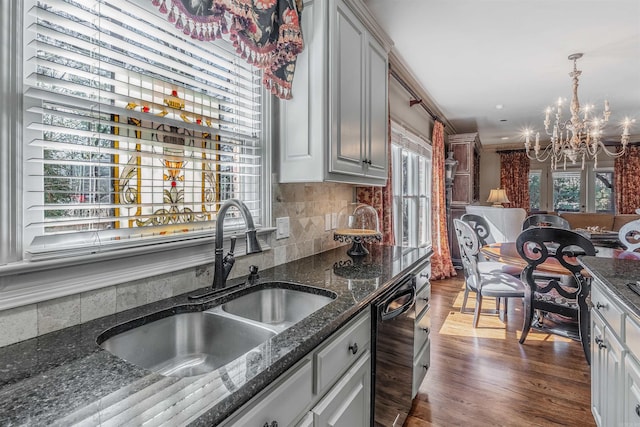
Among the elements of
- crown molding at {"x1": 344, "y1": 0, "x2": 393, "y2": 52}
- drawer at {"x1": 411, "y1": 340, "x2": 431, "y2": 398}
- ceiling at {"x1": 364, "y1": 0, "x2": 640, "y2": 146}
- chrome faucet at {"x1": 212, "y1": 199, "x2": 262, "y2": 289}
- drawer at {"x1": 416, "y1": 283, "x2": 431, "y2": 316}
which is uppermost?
ceiling at {"x1": 364, "y1": 0, "x2": 640, "y2": 146}

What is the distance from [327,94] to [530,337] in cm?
286

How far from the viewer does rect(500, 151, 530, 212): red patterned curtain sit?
8.15m

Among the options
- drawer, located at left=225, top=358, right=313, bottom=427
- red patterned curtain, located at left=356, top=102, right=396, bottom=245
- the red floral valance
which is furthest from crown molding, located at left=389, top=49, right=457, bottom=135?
drawer, located at left=225, top=358, right=313, bottom=427

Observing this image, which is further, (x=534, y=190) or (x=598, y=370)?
(x=534, y=190)

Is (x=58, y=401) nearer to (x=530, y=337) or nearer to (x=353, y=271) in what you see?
(x=353, y=271)

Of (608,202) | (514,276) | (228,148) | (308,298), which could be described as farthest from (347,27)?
(608,202)

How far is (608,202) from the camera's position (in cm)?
762

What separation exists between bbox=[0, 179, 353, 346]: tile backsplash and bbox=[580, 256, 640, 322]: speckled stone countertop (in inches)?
56.1

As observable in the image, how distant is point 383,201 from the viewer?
2.96m

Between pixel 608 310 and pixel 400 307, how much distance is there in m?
0.92

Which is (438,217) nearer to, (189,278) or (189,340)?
(189,278)

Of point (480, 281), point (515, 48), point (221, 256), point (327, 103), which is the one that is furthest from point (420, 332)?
point (515, 48)

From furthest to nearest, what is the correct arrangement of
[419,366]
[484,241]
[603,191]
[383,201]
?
[603,191] → [484,241] → [383,201] → [419,366]

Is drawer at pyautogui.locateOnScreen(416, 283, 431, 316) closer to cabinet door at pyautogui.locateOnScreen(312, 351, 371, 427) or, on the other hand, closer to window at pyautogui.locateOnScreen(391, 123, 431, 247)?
cabinet door at pyautogui.locateOnScreen(312, 351, 371, 427)
